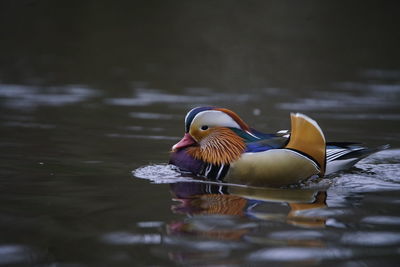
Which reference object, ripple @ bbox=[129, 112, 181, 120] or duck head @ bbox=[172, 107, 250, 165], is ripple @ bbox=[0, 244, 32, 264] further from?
ripple @ bbox=[129, 112, 181, 120]

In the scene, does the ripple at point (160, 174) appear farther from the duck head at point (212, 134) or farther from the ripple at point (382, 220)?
the ripple at point (382, 220)

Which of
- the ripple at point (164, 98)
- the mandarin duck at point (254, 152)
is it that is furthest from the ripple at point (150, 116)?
the mandarin duck at point (254, 152)

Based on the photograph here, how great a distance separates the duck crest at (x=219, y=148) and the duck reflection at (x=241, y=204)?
0.26 m

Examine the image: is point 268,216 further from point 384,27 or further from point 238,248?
point 384,27

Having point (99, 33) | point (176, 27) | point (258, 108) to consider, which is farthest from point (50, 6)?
point (258, 108)

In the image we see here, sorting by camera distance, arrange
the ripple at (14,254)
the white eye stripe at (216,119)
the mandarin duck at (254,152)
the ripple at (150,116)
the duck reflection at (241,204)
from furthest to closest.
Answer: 1. the ripple at (150,116)
2. the white eye stripe at (216,119)
3. the mandarin duck at (254,152)
4. the duck reflection at (241,204)
5. the ripple at (14,254)

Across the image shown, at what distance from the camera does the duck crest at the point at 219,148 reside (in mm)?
4887

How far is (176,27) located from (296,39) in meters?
2.57

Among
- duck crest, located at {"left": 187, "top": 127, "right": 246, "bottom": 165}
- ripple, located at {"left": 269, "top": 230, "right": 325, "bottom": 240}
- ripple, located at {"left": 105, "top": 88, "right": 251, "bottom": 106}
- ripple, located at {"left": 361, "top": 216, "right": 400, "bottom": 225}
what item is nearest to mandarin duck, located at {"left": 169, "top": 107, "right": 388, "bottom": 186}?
duck crest, located at {"left": 187, "top": 127, "right": 246, "bottom": 165}

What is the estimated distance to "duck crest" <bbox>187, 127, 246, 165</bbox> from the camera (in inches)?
192

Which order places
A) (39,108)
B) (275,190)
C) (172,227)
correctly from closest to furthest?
(172,227) → (275,190) → (39,108)

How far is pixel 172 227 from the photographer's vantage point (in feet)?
11.9

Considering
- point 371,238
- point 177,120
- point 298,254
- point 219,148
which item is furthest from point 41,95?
point 298,254

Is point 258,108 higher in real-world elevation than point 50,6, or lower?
lower
